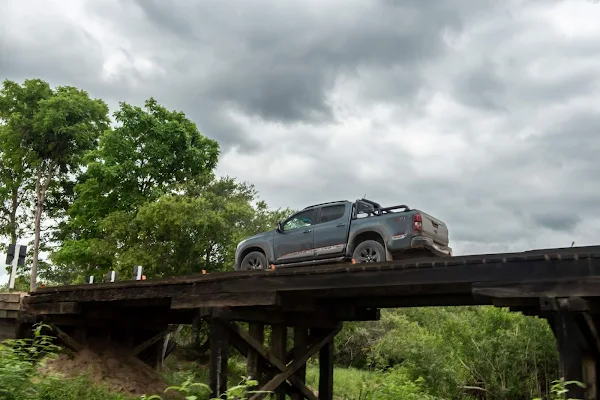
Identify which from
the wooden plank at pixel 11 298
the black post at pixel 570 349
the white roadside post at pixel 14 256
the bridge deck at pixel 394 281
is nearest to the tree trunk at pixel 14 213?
the white roadside post at pixel 14 256

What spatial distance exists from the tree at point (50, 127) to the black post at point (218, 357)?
23834 millimetres

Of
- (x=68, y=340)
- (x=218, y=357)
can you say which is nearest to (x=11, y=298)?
(x=68, y=340)

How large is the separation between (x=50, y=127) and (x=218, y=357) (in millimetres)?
25476

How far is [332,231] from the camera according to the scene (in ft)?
34.5

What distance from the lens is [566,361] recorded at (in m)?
5.94

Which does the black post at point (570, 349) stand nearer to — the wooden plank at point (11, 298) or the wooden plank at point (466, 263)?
the wooden plank at point (466, 263)

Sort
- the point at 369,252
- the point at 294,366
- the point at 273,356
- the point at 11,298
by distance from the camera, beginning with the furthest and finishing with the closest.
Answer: the point at 11,298 → the point at 294,366 → the point at 273,356 → the point at 369,252

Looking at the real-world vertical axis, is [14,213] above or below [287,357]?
above

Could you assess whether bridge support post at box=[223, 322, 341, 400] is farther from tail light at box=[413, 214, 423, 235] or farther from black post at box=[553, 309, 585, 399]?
black post at box=[553, 309, 585, 399]

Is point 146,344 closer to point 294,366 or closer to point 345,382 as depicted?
point 294,366

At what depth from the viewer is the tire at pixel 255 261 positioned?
11920mm

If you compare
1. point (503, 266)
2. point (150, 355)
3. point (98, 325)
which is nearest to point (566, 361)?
point (503, 266)

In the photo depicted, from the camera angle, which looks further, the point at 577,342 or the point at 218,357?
the point at 218,357

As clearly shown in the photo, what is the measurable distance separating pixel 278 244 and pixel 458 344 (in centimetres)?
1483
